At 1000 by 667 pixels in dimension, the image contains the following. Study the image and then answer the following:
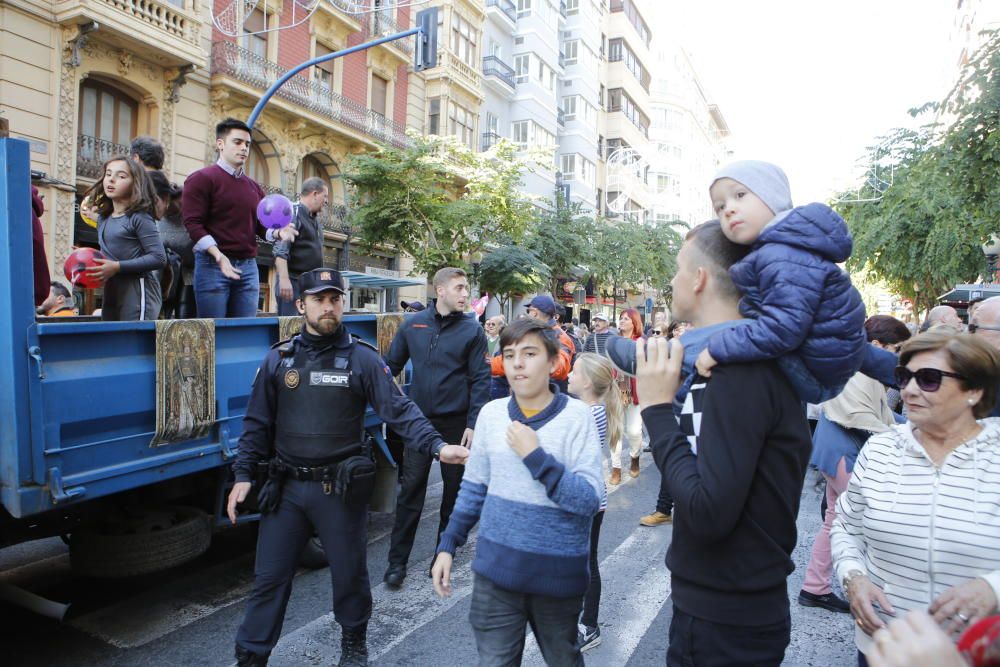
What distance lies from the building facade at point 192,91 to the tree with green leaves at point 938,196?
11.5 m

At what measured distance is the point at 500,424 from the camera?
2.70 metres

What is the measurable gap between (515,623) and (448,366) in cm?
272

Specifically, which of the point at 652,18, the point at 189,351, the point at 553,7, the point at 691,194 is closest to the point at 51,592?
the point at 189,351

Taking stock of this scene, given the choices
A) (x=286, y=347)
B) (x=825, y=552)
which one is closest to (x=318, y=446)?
(x=286, y=347)

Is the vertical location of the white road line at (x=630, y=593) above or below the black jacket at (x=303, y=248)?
below

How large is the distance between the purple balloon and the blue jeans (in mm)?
362

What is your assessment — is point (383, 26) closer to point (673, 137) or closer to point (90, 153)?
point (90, 153)

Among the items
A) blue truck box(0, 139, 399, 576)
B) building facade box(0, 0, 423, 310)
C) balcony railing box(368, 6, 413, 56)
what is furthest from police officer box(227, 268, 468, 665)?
balcony railing box(368, 6, 413, 56)

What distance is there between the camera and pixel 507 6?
30906mm

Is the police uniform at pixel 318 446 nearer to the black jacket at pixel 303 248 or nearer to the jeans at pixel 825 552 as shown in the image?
the black jacket at pixel 303 248

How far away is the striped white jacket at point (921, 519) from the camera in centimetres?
203

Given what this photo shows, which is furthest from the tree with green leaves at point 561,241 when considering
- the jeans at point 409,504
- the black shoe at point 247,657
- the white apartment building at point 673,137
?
the white apartment building at point 673,137

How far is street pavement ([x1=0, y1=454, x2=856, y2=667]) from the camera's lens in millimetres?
3668

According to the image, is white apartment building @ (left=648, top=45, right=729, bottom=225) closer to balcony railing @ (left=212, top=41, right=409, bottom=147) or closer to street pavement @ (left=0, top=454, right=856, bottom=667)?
balcony railing @ (left=212, top=41, right=409, bottom=147)
